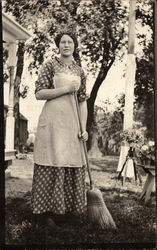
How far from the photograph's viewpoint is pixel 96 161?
2465mm

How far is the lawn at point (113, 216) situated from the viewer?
2326 mm

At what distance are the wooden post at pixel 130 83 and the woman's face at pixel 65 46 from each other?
42 centimetres

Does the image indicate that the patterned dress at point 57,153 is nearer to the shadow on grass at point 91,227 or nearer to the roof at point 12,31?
the shadow on grass at point 91,227

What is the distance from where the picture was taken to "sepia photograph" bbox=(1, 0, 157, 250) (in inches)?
93.7

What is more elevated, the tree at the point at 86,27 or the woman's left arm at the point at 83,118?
the tree at the point at 86,27

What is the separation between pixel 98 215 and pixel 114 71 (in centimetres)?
101

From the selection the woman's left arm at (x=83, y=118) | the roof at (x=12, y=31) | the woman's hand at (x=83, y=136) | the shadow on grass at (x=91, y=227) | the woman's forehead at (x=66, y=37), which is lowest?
→ the shadow on grass at (x=91, y=227)

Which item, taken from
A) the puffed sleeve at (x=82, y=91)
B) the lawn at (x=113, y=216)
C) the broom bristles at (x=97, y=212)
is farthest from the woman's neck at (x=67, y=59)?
the broom bristles at (x=97, y=212)

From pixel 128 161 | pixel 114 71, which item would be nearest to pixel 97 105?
pixel 114 71

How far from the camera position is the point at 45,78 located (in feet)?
7.84

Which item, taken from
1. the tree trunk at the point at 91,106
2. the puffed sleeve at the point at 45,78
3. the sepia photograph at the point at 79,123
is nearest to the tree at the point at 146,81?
the sepia photograph at the point at 79,123

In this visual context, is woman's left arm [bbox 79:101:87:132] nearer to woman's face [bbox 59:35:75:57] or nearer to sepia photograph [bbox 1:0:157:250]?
sepia photograph [bbox 1:0:157:250]

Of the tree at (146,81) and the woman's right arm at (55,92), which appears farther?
the tree at (146,81)

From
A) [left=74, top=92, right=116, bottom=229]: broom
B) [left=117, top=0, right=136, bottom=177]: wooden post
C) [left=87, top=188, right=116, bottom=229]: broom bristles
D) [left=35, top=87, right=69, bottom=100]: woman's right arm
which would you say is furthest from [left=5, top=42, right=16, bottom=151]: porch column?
[left=117, top=0, right=136, bottom=177]: wooden post
